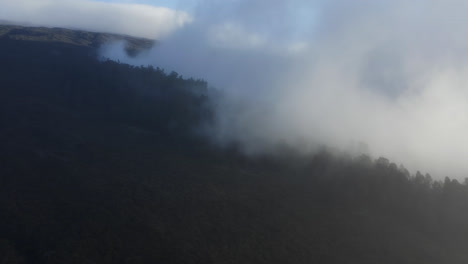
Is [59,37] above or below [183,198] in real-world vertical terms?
above

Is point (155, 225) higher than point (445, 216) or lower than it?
lower

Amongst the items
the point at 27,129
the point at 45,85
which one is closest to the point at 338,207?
the point at 27,129

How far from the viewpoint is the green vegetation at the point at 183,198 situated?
25453mm

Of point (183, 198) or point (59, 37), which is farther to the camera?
point (59, 37)

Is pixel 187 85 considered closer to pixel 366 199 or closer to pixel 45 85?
pixel 45 85

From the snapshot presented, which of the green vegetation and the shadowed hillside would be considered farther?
the shadowed hillside

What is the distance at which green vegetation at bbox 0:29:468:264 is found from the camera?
25.5 m

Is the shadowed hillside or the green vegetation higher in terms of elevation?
the shadowed hillside

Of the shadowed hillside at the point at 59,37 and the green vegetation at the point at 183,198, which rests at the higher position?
the shadowed hillside at the point at 59,37

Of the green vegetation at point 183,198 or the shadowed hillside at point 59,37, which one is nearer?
the green vegetation at point 183,198

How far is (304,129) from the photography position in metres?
58.6

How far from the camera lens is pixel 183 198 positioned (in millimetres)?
32750

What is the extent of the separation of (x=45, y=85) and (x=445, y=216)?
172 ft

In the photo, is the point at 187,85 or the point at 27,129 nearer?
the point at 27,129
